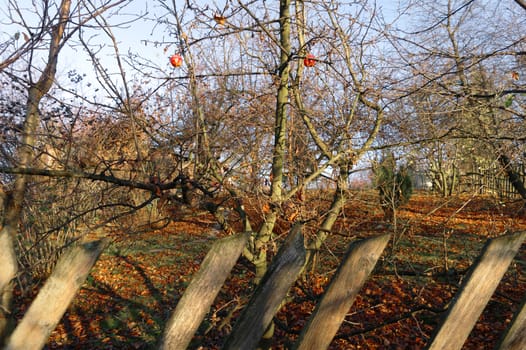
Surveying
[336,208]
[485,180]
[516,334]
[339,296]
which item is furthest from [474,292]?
[485,180]

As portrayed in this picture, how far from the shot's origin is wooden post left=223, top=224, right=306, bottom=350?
1.17 m

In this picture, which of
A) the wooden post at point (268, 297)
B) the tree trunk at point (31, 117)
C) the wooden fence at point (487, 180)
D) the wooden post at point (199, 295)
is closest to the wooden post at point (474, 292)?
the wooden post at point (268, 297)

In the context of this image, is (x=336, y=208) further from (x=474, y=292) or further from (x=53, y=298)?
(x=53, y=298)

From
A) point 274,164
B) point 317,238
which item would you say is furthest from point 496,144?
point 274,164

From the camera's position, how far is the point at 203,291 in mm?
1168

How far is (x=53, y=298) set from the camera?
3.81 ft

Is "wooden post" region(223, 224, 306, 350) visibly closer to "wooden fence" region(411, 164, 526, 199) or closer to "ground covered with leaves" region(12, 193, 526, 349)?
"ground covered with leaves" region(12, 193, 526, 349)

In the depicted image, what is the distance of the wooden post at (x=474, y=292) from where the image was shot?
4.26ft

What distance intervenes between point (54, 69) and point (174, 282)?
489cm

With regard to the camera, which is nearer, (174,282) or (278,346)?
(278,346)

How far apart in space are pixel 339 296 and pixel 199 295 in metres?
0.40

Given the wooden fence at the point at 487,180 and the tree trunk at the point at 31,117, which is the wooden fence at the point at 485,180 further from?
the tree trunk at the point at 31,117

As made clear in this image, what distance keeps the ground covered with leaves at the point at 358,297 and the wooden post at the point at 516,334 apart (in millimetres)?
1477

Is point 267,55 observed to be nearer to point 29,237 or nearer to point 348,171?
point 348,171
